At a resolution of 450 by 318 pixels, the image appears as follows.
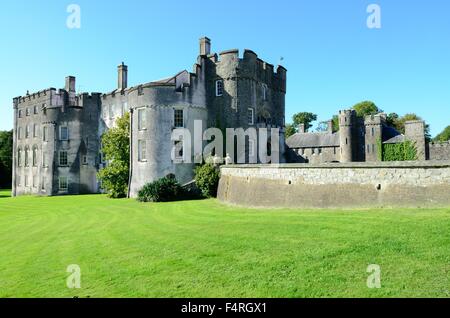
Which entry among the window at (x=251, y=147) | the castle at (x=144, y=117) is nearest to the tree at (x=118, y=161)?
Result: the castle at (x=144, y=117)

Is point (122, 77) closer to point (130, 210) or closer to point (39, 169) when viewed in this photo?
point (39, 169)

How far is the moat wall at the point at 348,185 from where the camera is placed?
13.4 meters

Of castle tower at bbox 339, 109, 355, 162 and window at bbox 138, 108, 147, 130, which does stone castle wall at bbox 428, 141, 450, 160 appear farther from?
window at bbox 138, 108, 147, 130

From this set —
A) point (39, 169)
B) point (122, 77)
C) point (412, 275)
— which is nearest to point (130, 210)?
point (412, 275)

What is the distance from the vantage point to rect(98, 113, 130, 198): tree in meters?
31.2

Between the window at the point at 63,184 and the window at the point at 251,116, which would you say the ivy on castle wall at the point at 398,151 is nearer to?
the window at the point at 251,116

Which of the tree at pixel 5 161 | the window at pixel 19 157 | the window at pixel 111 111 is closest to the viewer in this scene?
the window at pixel 111 111

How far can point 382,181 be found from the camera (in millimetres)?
14578

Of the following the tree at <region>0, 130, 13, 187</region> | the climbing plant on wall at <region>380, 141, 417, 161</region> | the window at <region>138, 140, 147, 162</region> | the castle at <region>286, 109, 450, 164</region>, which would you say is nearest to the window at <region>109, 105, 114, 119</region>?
the window at <region>138, 140, 147, 162</region>

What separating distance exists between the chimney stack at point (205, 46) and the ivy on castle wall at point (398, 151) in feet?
78.1

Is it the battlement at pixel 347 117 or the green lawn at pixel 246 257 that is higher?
the battlement at pixel 347 117

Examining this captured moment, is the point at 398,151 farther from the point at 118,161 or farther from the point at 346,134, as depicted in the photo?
the point at 118,161

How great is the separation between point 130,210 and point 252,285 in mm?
14949
